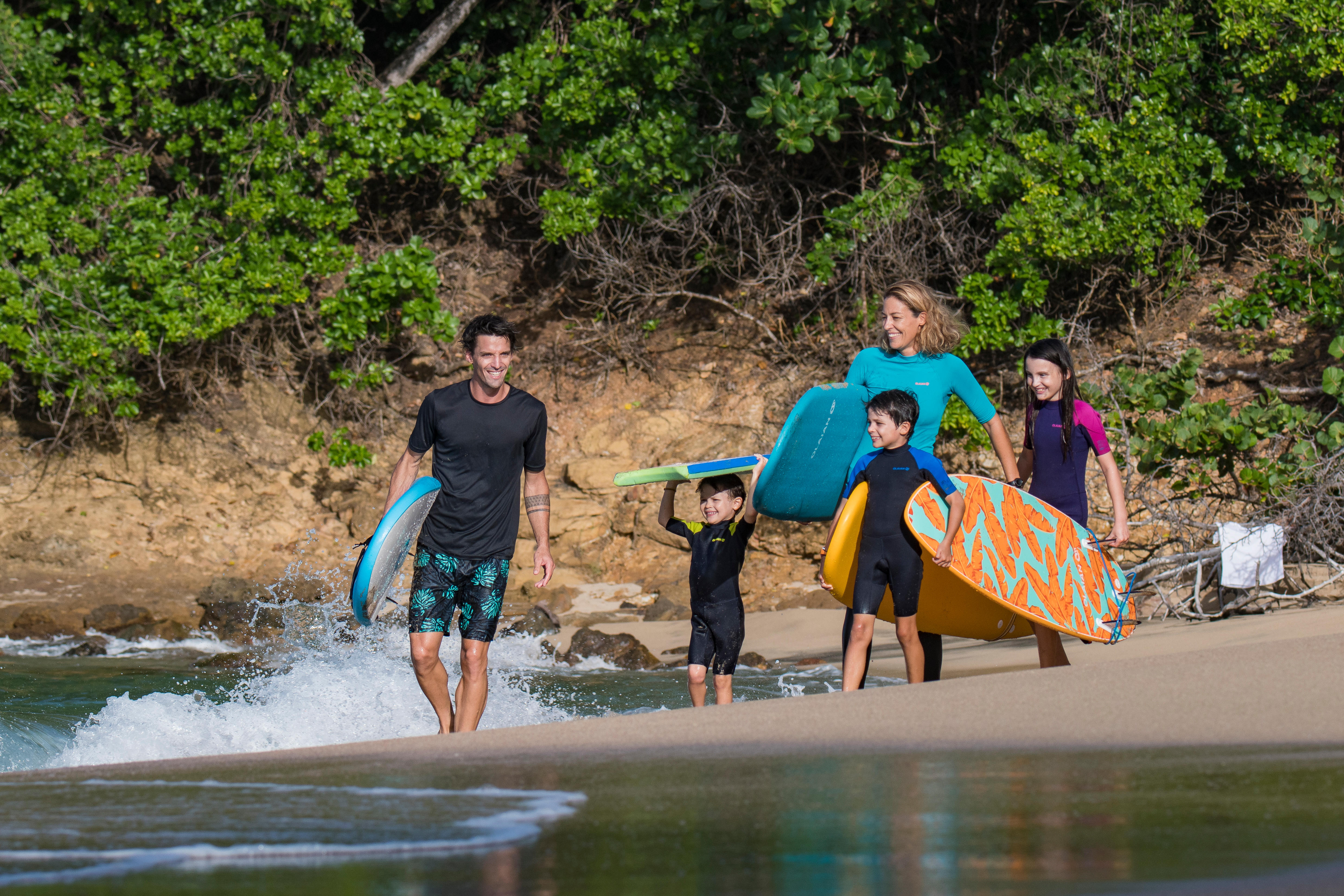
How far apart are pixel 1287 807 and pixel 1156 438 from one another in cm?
556

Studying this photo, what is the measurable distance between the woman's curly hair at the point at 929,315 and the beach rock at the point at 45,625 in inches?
309

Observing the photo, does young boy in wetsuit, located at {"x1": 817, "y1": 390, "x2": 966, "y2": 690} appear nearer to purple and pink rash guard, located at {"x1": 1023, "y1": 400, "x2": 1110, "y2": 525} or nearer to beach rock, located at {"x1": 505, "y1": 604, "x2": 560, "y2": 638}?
purple and pink rash guard, located at {"x1": 1023, "y1": 400, "x2": 1110, "y2": 525}

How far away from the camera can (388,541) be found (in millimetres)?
4953

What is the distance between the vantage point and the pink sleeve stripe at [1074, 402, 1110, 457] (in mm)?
5395

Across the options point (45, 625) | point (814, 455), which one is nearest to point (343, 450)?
point (45, 625)

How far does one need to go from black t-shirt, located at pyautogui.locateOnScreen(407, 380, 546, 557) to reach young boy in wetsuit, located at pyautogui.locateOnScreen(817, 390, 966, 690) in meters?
1.38

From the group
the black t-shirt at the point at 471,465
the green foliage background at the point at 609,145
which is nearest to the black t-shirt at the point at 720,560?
the black t-shirt at the point at 471,465

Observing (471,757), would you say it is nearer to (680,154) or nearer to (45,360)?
(680,154)

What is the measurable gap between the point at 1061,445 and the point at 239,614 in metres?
7.33

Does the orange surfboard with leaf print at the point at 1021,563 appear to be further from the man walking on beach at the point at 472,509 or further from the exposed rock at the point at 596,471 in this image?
the exposed rock at the point at 596,471

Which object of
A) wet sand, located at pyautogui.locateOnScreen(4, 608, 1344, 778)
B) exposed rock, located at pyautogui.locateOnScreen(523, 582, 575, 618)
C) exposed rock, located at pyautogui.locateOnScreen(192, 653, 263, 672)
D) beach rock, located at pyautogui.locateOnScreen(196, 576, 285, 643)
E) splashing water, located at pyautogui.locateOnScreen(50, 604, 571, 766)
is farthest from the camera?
exposed rock, located at pyautogui.locateOnScreen(523, 582, 575, 618)

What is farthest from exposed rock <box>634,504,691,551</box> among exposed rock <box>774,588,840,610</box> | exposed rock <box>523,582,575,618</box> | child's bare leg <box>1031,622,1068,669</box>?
A: child's bare leg <box>1031,622,1068,669</box>

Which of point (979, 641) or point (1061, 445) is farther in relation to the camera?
point (979, 641)

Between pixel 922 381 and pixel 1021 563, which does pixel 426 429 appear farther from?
pixel 1021 563
